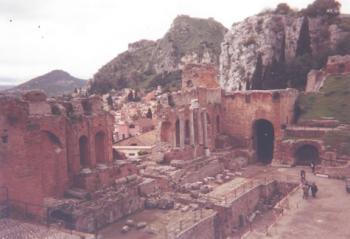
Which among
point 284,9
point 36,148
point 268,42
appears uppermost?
point 284,9

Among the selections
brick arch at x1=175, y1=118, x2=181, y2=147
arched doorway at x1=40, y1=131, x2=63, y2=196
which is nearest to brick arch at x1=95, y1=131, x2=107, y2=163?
arched doorway at x1=40, y1=131, x2=63, y2=196

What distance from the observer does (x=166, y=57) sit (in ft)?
507

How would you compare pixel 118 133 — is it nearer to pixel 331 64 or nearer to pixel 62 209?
pixel 331 64

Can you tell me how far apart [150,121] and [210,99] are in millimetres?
32064

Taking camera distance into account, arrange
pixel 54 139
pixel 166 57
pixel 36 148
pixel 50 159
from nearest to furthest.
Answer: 1. pixel 36 148
2. pixel 50 159
3. pixel 54 139
4. pixel 166 57

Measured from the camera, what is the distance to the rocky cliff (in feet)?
189

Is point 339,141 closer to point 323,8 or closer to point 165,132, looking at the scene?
point 165,132

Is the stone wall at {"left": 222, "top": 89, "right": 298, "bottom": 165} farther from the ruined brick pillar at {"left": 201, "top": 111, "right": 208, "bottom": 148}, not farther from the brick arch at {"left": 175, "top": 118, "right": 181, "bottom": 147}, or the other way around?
the brick arch at {"left": 175, "top": 118, "right": 181, "bottom": 147}

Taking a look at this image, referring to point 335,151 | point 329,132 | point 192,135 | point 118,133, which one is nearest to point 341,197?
point 335,151

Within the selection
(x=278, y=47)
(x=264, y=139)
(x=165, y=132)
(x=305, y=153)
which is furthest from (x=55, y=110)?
(x=278, y=47)

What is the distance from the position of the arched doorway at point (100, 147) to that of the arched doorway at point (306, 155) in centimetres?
1886

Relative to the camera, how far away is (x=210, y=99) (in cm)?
3778

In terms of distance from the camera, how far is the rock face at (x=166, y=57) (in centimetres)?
14512

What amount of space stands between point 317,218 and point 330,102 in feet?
66.5
